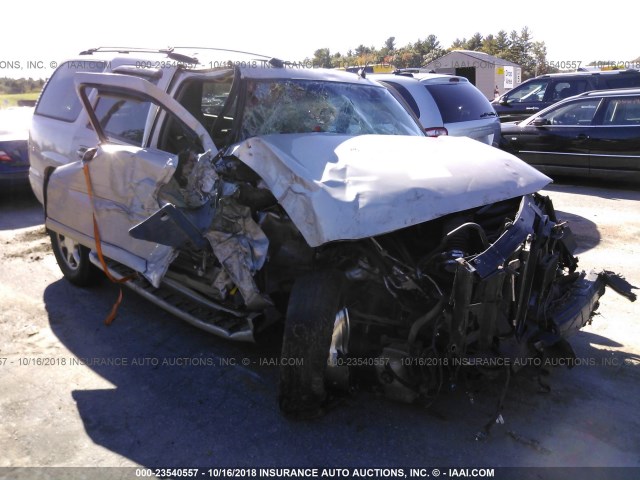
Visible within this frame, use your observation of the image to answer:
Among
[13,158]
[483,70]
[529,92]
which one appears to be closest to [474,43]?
[483,70]

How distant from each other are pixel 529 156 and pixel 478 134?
2.48 meters

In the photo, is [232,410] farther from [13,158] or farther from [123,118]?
[13,158]

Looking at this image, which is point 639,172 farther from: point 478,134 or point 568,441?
point 568,441

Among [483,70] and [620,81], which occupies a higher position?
[483,70]

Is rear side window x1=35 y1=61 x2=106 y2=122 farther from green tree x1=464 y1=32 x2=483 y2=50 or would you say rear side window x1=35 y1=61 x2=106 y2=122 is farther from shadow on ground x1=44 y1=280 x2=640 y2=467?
green tree x1=464 y1=32 x2=483 y2=50

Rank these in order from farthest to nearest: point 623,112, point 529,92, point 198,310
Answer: point 529,92 < point 623,112 < point 198,310

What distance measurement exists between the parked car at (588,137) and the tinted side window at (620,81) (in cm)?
351

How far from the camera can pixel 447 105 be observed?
7953 mm

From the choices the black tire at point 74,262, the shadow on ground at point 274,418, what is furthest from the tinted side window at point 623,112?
the black tire at point 74,262

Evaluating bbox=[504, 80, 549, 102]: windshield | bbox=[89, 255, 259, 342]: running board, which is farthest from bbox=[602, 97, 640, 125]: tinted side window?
bbox=[89, 255, 259, 342]: running board

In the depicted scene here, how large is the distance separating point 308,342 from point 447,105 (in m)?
5.79

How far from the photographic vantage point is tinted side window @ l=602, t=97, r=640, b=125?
8.94 m

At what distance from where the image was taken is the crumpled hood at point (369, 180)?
3.03 metres

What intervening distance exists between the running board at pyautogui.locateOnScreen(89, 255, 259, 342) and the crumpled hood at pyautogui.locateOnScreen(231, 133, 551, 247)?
0.86 metres
